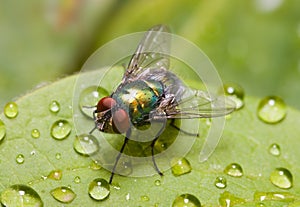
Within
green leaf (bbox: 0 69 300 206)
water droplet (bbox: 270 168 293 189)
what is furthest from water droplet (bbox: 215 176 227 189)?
water droplet (bbox: 270 168 293 189)

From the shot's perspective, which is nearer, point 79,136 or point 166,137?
point 79,136

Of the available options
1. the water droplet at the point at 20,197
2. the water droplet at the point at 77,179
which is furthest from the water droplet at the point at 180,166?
the water droplet at the point at 20,197

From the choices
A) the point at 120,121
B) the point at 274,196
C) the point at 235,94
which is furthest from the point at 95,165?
the point at 235,94

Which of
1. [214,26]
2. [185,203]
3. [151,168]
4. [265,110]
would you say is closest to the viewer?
[185,203]

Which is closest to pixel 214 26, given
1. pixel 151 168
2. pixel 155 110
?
pixel 155 110

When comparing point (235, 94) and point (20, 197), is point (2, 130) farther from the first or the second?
point (235, 94)

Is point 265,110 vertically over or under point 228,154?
over

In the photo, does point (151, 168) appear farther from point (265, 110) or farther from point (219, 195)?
point (265, 110)

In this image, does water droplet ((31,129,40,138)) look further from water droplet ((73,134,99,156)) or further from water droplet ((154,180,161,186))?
water droplet ((154,180,161,186))
